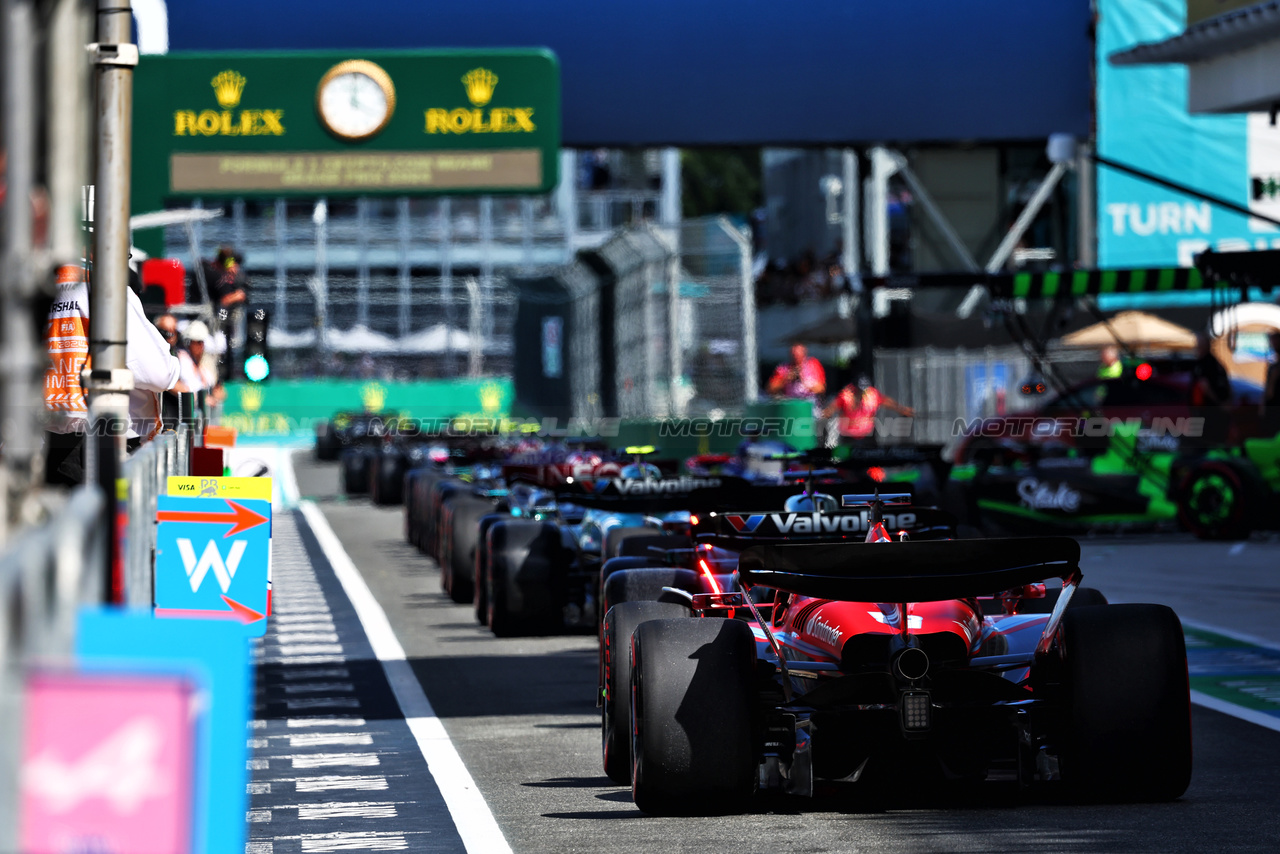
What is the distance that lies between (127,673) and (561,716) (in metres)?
6.76

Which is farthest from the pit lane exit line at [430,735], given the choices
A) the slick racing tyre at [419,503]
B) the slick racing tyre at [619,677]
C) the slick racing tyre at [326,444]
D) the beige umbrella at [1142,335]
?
the slick racing tyre at [326,444]

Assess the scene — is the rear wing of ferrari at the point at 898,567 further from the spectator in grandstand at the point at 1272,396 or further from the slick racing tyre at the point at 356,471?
the slick racing tyre at the point at 356,471

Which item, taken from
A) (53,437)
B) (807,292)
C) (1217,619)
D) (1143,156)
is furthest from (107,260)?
(807,292)

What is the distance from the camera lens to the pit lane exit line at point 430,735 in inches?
271

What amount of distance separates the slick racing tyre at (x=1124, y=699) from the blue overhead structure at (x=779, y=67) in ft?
62.0

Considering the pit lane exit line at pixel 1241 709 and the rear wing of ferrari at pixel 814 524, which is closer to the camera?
the rear wing of ferrari at pixel 814 524

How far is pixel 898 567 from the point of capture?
23.0 ft

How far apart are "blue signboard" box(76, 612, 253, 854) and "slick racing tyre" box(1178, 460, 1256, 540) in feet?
55.5

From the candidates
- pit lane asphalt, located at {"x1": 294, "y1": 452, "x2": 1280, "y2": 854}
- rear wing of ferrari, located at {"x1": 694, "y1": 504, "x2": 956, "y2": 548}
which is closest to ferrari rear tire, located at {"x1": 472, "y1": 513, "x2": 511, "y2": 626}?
pit lane asphalt, located at {"x1": 294, "y1": 452, "x2": 1280, "y2": 854}

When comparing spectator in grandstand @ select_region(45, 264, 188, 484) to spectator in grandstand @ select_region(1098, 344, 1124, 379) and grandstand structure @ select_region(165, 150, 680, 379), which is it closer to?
spectator in grandstand @ select_region(1098, 344, 1124, 379)

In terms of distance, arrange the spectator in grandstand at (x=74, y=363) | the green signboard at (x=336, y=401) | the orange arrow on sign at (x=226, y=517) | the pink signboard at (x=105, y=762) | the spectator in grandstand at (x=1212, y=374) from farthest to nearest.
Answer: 1. the green signboard at (x=336, y=401)
2. the spectator in grandstand at (x=1212, y=374)
3. the spectator in grandstand at (x=74, y=363)
4. the orange arrow on sign at (x=226, y=517)
5. the pink signboard at (x=105, y=762)

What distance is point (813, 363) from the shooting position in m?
28.6

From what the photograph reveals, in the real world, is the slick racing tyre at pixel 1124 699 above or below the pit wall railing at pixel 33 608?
below

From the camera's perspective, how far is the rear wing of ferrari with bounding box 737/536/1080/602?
6941mm
